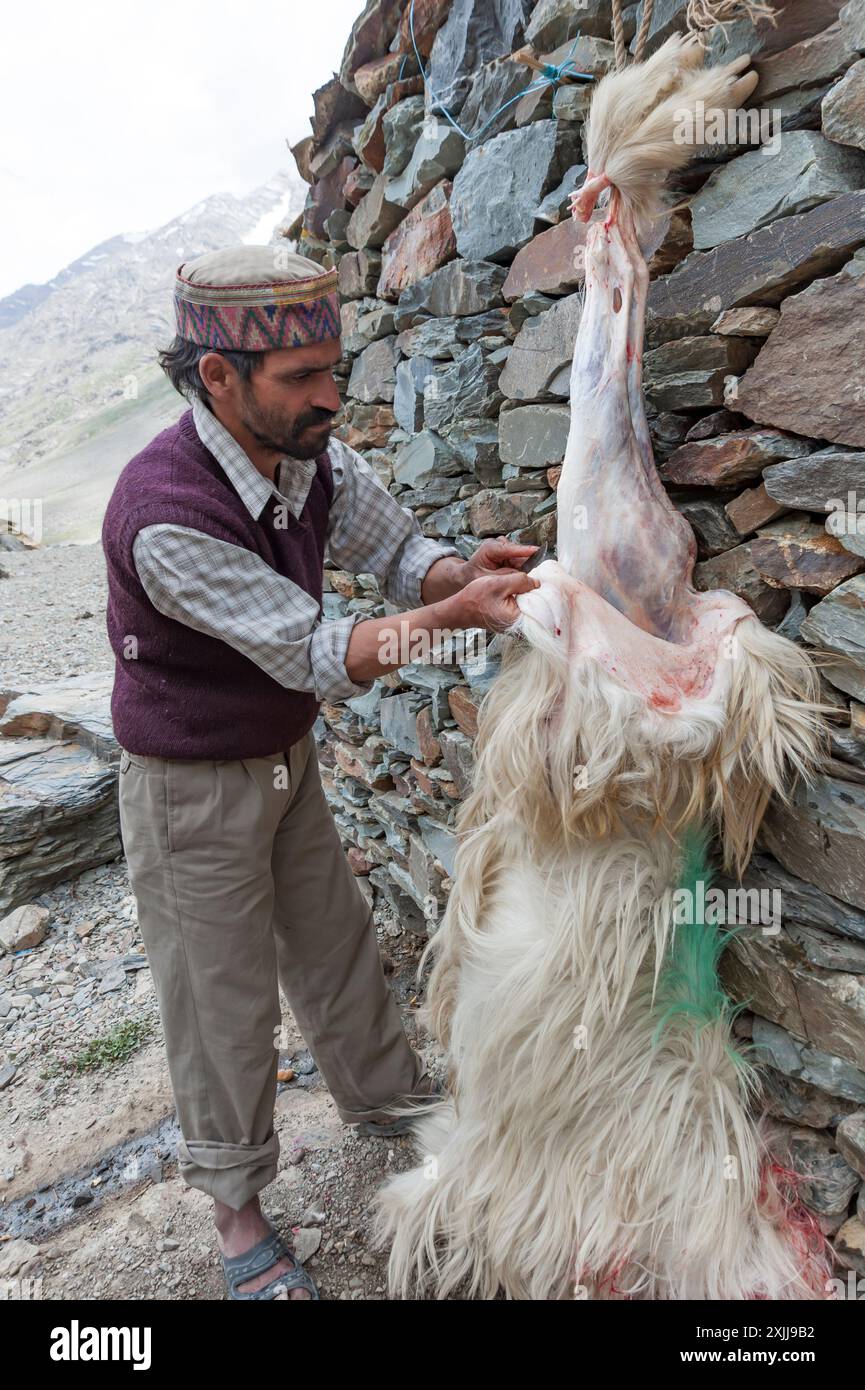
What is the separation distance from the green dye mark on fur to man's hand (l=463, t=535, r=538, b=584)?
68 centimetres

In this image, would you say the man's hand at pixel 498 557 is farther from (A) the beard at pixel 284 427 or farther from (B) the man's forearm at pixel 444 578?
(A) the beard at pixel 284 427

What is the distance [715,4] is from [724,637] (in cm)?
103

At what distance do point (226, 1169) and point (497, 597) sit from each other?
144cm

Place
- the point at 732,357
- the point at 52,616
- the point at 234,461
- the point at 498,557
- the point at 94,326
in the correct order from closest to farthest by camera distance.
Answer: the point at 732,357, the point at 234,461, the point at 498,557, the point at 52,616, the point at 94,326

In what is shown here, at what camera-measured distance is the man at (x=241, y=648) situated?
164cm

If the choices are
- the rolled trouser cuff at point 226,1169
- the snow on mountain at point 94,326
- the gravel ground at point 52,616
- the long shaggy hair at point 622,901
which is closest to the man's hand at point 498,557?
the long shaggy hair at point 622,901

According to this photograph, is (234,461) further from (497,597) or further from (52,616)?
(52,616)

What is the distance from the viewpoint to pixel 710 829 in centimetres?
162

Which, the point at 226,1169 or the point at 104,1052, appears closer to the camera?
the point at 226,1169

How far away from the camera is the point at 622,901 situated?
1.59 m

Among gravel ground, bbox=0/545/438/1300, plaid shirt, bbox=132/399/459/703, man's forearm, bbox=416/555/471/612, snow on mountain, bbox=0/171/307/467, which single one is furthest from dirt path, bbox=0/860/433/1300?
snow on mountain, bbox=0/171/307/467

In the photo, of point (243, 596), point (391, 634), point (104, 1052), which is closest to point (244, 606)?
point (243, 596)

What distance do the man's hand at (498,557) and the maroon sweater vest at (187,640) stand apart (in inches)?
Answer: 14.4

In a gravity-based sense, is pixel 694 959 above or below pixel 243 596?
below
